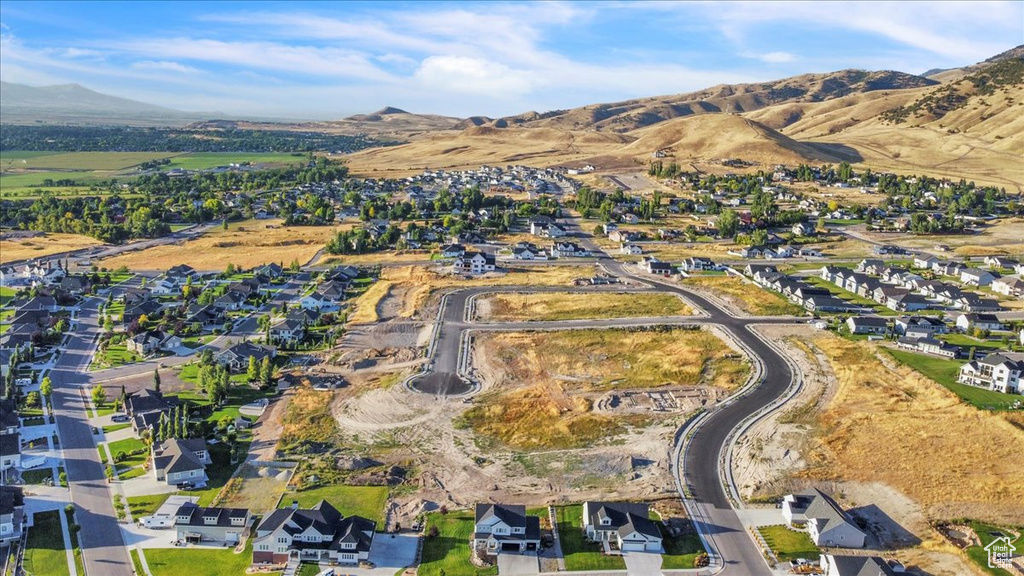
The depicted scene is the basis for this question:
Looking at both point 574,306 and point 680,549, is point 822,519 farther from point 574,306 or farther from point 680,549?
point 574,306

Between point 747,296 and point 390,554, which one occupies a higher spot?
point 747,296

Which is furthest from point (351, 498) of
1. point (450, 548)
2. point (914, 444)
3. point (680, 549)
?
point (914, 444)

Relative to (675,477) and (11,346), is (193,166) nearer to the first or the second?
(11,346)

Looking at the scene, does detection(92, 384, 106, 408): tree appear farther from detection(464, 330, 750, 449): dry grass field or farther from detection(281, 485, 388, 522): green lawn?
detection(464, 330, 750, 449): dry grass field

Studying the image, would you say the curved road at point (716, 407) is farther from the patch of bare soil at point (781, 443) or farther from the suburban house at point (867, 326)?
the suburban house at point (867, 326)

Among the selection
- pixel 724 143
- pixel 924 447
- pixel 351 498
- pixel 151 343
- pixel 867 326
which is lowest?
pixel 351 498

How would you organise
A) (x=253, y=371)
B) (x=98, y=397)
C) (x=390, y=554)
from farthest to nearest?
(x=253, y=371) → (x=98, y=397) → (x=390, y=554)
